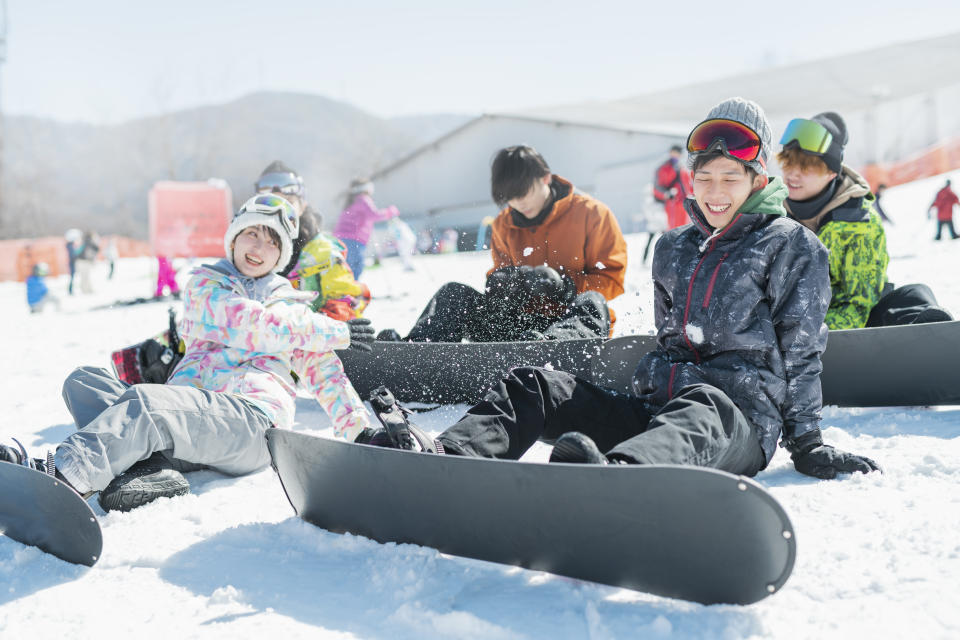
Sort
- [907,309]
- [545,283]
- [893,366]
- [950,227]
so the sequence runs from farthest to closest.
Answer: [950,227] → [545,283] → [907,309] → [893,366]

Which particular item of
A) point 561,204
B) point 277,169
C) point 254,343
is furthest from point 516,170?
point 254,343

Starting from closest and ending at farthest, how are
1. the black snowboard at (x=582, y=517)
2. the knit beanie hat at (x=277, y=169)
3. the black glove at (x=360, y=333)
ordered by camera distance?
the black snowboard at (x=582, y=517) → the black glove at (x=360, y=333) → the knit beanie hat at (x=277, y=169)

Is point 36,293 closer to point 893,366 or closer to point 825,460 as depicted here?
point 893,366

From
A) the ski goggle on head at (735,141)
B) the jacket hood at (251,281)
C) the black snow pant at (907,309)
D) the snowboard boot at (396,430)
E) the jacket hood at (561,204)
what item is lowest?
the snowboard boot at (396,430)

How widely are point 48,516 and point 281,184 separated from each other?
8.72ft

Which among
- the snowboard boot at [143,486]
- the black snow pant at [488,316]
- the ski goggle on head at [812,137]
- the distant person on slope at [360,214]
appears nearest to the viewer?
the snowboard boot at [143,486]

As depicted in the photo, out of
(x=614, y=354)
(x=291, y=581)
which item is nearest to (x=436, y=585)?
(x=291, y=581)

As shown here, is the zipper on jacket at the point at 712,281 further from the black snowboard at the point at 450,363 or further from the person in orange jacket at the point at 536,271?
the person in orange jacket at the point at 536,271

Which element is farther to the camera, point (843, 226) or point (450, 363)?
point (450, 363)

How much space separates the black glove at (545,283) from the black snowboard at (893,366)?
651 millimetres

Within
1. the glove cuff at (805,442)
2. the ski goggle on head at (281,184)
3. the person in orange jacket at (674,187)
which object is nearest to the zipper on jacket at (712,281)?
the glove cuff at (805,442)

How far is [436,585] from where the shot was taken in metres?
1.63

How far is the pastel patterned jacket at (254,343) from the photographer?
2498mm

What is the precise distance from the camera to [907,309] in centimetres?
314
